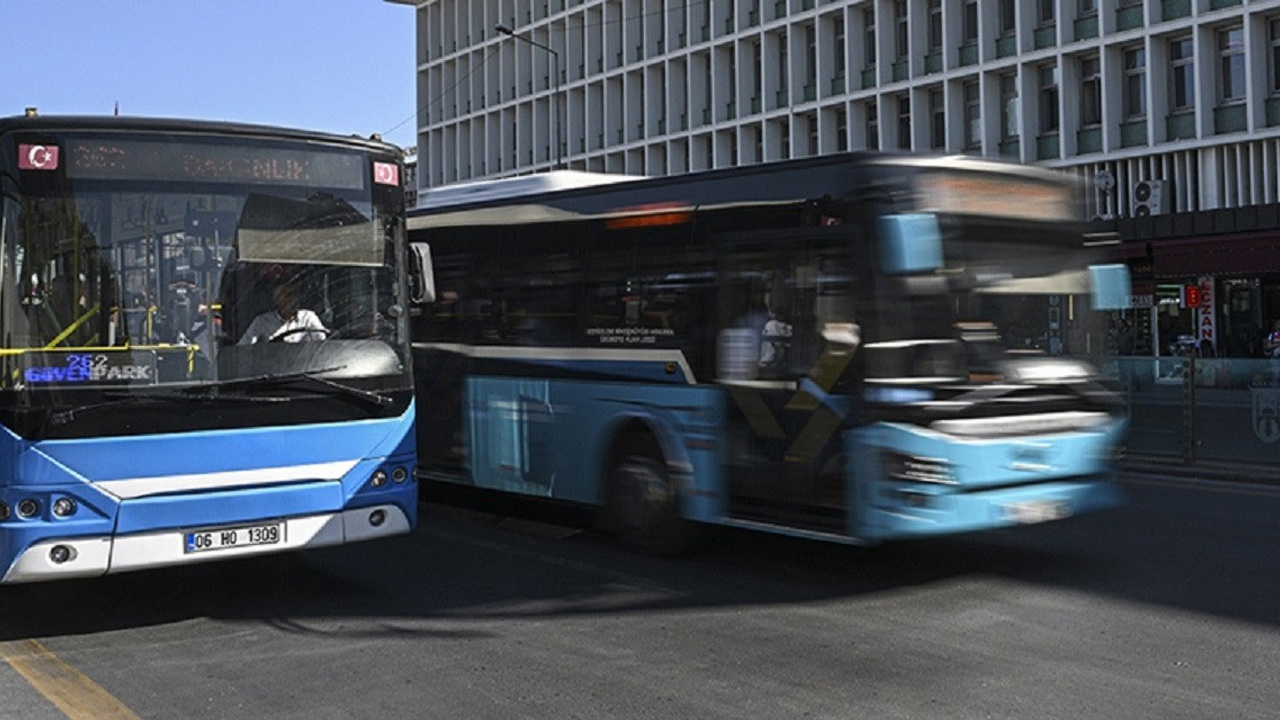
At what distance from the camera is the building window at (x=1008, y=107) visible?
41500 mm

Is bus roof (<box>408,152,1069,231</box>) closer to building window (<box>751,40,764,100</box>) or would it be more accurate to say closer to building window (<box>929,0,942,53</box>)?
building window (<box>929,0,942,53</box>)

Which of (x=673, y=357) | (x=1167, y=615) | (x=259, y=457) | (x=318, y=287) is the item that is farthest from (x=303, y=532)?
(x=1167, y=615)

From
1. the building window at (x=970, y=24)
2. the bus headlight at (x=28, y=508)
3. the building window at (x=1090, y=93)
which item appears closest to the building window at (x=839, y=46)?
the building window at (x=970, y=24)

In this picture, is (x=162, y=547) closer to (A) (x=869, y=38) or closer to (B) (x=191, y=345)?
(B) (x=191, y=345)

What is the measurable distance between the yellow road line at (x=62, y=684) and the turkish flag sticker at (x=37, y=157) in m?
2.57

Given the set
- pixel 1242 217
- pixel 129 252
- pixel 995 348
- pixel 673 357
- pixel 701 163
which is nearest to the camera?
pixel 129 252

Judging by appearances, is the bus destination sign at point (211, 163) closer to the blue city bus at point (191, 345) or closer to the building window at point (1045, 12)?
the blue city bus at point (191, 345)

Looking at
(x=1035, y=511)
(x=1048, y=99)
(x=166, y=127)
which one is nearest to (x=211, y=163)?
(x=166, y=127)

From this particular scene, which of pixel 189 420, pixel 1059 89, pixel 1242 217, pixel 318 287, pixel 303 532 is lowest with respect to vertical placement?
pixel 303 532

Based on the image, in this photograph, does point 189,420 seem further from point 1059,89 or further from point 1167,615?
point 1059,89

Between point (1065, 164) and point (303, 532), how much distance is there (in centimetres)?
3527

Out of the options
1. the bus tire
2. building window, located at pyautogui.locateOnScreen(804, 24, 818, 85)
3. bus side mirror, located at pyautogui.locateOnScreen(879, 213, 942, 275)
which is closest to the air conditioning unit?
building window, located at pyautogui.locateOnScreen(804, 24, 818, 85)

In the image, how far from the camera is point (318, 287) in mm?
8328

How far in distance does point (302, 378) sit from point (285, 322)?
34cm
